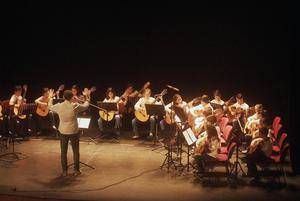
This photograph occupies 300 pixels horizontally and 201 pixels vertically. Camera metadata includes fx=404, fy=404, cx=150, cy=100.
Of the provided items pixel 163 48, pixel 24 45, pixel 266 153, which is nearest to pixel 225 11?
pixel 163 48

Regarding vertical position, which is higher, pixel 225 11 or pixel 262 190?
pixel 225 11

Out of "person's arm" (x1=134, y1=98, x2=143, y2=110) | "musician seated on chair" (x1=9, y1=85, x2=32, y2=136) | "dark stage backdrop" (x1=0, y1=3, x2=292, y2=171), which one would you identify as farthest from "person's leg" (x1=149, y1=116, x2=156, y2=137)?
"musician seated on chair" (x1=9, y1=85, x2=32, y2=136)

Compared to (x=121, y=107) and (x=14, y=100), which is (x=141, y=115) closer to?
(x=121, y=107)

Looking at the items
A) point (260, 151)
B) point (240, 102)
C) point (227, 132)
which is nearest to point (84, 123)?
point (227, 132)

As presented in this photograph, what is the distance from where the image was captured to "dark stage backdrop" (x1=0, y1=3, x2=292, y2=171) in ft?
44.6

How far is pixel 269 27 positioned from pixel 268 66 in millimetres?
1295

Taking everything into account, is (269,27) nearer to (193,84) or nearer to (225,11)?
(225,11)

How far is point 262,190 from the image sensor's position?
8344mm

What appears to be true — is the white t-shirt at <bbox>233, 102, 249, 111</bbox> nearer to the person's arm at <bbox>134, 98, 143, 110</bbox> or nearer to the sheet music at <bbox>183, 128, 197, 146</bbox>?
the person's arm at <bbox>134, 98, 143, 110</bbox>

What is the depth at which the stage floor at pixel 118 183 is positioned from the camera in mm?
7965

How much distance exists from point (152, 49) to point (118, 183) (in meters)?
7.03

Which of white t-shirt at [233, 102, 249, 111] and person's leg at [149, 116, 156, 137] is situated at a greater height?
white t-shirt at [233, 102, 249, 111]

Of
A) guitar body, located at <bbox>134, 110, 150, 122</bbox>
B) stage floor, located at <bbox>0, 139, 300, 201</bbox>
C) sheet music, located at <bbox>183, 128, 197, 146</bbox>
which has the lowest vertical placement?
stage floor, located at <bbox>0, 139, 300, 201</bbox>

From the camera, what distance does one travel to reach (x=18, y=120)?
13.8 meters
